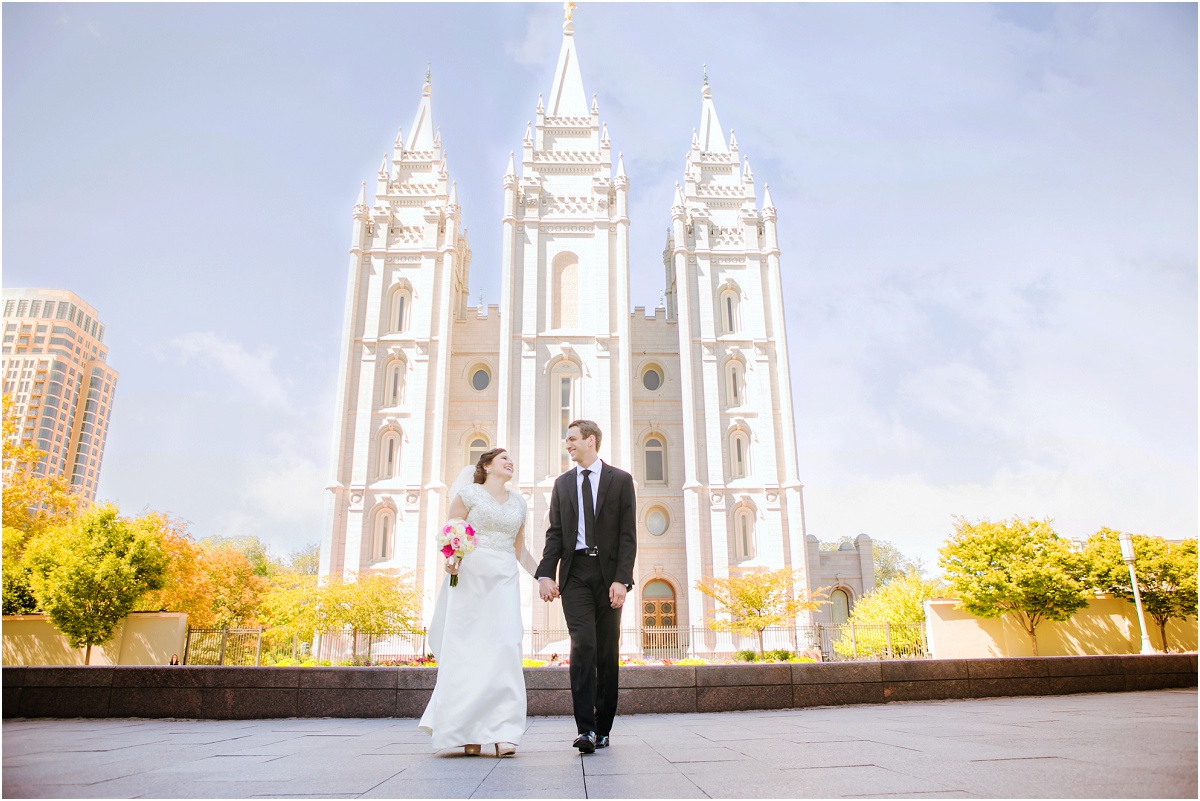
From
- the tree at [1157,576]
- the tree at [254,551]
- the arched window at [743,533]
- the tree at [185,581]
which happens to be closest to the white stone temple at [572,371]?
the arched window at [743,533]

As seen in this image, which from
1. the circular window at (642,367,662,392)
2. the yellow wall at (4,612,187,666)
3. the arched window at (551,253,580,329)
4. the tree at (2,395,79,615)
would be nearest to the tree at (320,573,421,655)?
the yellow wall at (4,612,187,666)

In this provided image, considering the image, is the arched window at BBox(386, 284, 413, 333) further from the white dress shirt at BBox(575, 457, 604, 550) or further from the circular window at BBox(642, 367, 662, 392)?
the white dress shirt at BBox(575, 457, 604, 550)

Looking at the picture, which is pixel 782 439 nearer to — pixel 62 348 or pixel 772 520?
pixel 772 520

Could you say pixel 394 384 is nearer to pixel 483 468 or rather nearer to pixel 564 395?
pixel 564 395

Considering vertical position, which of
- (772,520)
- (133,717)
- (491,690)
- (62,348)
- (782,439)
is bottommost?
(133,717)

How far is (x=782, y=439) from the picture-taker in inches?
1313

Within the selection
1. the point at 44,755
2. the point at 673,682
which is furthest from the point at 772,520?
the point at 44,755

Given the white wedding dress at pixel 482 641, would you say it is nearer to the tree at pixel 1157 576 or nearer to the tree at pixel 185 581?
the tree at pixel 1157 576

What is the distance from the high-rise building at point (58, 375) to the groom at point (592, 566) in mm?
13806

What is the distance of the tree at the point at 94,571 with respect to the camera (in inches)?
814

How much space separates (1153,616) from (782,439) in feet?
53.5

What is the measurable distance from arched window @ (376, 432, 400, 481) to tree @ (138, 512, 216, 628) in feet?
27.1

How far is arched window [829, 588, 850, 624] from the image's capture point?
113ft

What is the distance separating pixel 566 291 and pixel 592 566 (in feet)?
102
